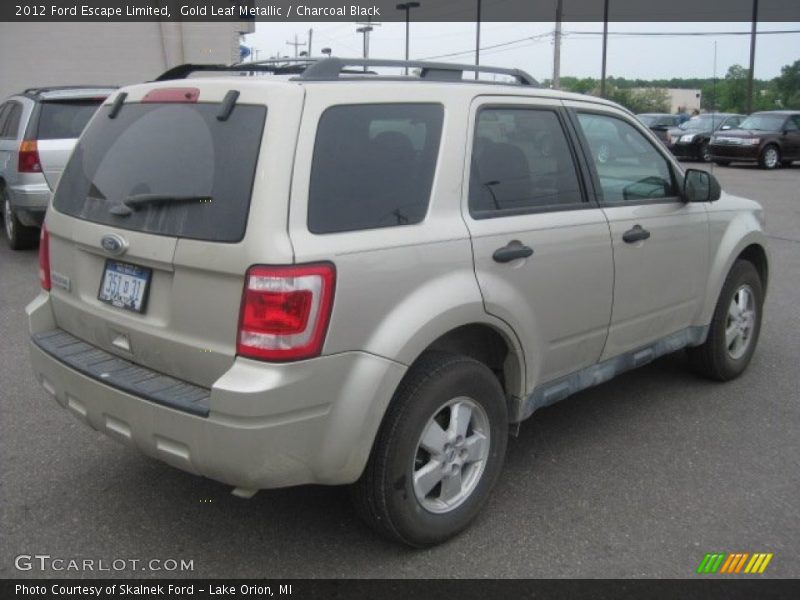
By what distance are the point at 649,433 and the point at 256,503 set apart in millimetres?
2152

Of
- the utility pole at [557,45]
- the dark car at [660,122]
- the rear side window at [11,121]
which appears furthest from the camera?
the utility pole at [557,45]

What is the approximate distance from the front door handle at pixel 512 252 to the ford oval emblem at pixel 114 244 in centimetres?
144

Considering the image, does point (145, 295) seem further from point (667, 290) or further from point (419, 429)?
point (667, 290)

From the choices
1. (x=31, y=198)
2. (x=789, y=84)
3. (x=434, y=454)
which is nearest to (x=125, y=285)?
(x=434, y=454)

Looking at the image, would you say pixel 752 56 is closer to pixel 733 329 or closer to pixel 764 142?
pixel 764 142

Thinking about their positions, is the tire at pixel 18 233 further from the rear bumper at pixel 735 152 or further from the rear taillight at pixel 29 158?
the rear bumper at pixel 735 152

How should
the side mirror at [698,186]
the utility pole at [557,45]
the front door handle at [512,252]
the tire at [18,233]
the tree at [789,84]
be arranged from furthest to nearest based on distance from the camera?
the tree at [789,84] < the utility pole at [557,45] < the tire at [18,233] < the side mirror at [698,186] < the front door handle at [512,252]

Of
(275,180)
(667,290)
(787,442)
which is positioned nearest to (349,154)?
(275,180)

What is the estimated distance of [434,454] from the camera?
124 inches

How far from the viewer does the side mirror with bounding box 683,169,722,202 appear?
14.6ft

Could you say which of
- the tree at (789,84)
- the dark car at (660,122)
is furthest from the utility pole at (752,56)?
the tree at (789,84)

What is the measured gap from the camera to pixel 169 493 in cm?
364

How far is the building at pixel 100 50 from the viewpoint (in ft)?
64.9

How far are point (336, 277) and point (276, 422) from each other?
52 cm
